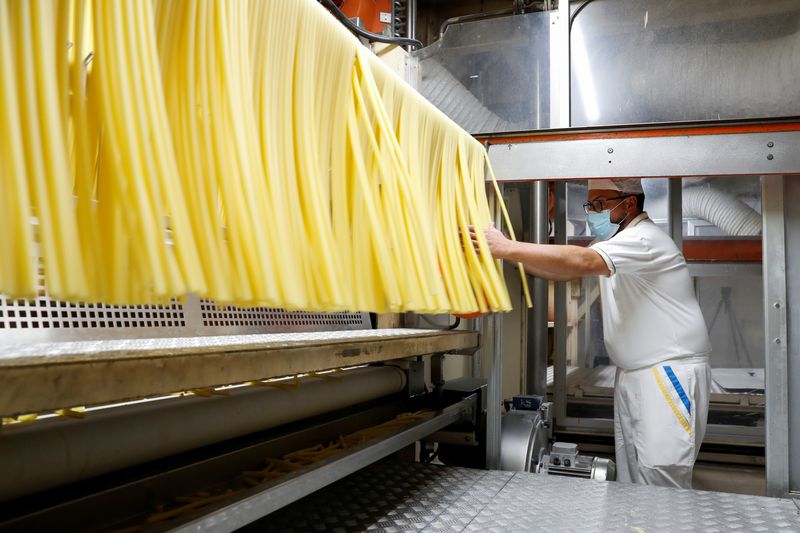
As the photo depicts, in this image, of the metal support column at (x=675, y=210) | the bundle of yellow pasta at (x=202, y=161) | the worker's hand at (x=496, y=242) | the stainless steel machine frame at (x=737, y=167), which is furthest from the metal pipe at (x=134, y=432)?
the metal support column at (x=675, y=210)

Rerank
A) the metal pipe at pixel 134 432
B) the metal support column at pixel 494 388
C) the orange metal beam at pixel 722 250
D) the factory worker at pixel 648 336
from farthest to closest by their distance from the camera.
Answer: the orange metal beam at pixel 722 250
the factory worker at pixel 648 336
the metal support column at pixel 494 388
the metal pipe at pixel 134 432

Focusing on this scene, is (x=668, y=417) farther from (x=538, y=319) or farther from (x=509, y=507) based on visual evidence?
(x=538, y=319)

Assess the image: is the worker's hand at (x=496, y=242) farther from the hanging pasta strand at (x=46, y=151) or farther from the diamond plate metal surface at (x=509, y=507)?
the hanging pasta strand at (x=46, y=151)

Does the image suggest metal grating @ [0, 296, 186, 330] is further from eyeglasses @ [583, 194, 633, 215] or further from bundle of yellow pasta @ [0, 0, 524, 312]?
eyeglasses @ [583, 194, 633, 215]

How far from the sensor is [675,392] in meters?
2.27

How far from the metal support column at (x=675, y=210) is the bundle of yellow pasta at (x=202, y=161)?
282 cm

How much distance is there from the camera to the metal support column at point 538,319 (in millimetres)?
3605

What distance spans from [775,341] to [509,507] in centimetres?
102

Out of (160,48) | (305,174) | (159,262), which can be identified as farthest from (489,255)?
(159,262)

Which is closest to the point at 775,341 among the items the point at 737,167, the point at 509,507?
the point at 737,167

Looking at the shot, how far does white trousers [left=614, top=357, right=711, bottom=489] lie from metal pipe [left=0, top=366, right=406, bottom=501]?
4.29 ft

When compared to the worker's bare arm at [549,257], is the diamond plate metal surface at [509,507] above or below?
below

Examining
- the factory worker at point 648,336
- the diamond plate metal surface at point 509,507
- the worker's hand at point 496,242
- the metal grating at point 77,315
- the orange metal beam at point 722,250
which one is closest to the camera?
the metal grating at point 77,315

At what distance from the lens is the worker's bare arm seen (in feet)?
6.09
